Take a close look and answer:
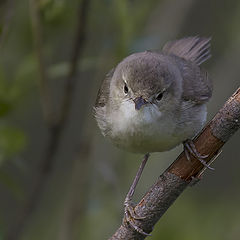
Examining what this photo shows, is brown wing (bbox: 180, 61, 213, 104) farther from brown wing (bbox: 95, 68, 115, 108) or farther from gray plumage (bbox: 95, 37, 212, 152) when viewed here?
brown wing (bbox: 95, 68, 115, 108)

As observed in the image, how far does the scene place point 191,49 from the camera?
14.1 feet

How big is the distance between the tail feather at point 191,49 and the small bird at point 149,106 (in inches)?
18.0

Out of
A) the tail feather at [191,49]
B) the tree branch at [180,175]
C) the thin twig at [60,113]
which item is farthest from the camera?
the tail feather at [191,49]

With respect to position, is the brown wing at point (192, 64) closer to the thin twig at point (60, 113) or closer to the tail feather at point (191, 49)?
the tail feather at point (191, 49)

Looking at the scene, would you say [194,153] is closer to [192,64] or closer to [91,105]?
[192,64]

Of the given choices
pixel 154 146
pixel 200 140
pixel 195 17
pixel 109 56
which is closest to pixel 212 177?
pixel 195 17

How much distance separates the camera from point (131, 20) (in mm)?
3973

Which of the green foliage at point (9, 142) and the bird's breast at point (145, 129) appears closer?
the bird's breast at point (145, 129)

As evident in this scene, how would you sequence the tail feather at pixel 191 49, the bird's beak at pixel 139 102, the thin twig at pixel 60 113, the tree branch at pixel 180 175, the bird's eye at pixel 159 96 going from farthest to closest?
1. the tail feather at pixel 191 49
2. the thin twig at pixel 60 113
3. the bird's eye at pixel 159 96
4. the bird's beak at pixel 139 102
5. the tree branch at pixel 180 175

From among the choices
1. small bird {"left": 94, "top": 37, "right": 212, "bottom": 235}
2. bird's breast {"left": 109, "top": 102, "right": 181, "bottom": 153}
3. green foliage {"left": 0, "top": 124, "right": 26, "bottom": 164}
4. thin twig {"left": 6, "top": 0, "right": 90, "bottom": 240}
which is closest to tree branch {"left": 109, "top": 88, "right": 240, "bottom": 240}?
small bird {"left": 94, "top": 37, "right": 212, "bottom": 235}

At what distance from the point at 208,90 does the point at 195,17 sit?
2152 millimetres

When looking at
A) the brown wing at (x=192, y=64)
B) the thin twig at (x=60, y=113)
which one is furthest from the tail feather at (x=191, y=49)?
the thin twig at (x=60, y=113)

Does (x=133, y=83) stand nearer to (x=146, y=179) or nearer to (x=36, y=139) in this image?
(x=146, y=179)

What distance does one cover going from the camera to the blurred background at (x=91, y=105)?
3676mm
